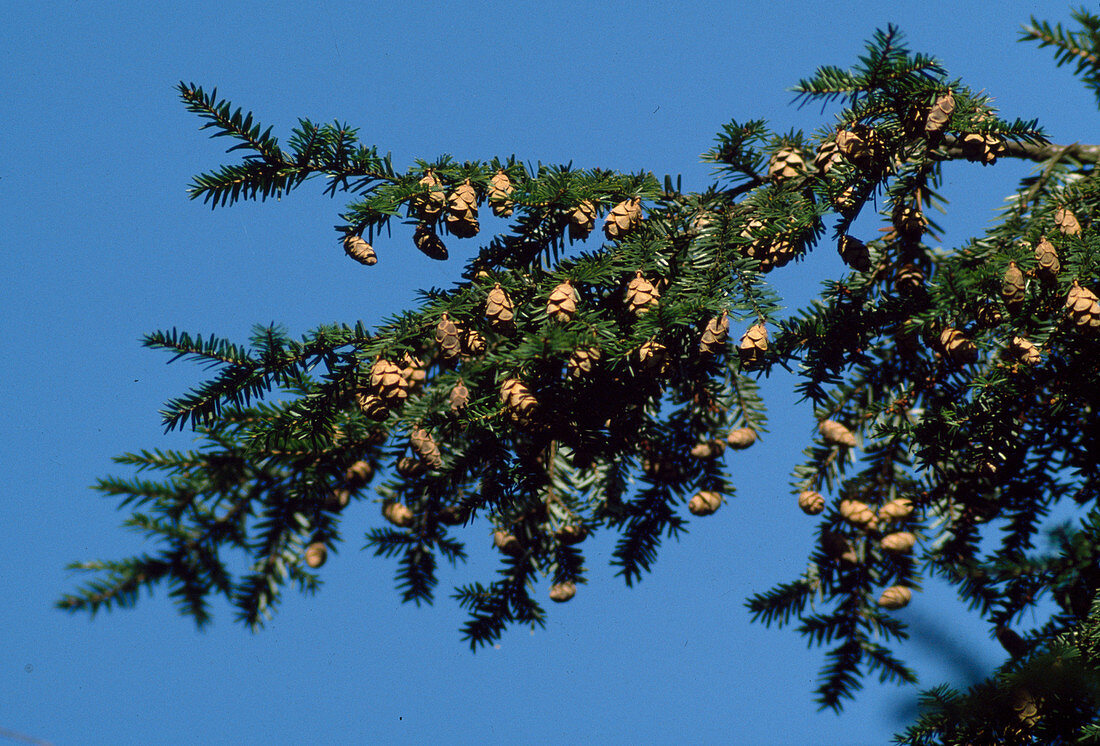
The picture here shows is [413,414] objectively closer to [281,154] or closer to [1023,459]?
[281,154]

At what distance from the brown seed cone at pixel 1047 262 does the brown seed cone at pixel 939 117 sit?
0.98ft

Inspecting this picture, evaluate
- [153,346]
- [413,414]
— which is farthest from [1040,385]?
[153,346]

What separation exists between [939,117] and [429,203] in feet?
3.42

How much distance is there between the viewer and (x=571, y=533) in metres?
1.58

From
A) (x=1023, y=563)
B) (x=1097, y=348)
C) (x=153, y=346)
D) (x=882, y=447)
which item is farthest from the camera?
(x=153, y=346)

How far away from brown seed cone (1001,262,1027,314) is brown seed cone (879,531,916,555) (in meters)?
0.46

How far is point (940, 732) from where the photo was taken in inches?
71.2

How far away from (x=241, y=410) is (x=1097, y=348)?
162 cm

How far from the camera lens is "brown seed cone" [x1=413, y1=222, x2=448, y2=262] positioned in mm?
1870

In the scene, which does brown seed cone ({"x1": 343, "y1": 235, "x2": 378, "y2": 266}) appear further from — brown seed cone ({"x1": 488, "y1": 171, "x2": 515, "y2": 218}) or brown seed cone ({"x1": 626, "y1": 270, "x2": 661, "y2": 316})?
brown seed cone ({"x1": 626, "y1": 270, "x2": 661, "y2": 316})

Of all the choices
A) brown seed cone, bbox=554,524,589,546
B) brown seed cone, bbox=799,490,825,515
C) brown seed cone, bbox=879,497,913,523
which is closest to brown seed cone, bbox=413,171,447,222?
brown seed cone, bbox=554,524,589,546

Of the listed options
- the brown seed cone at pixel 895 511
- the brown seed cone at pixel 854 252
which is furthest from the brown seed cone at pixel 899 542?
the brown seed cone at pixel 854 252

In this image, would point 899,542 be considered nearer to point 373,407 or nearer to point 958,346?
point 958,346

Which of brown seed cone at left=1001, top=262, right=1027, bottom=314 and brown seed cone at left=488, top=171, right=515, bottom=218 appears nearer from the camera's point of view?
brown seed cone at left=1001, top=262, right=1027, bottom=314
